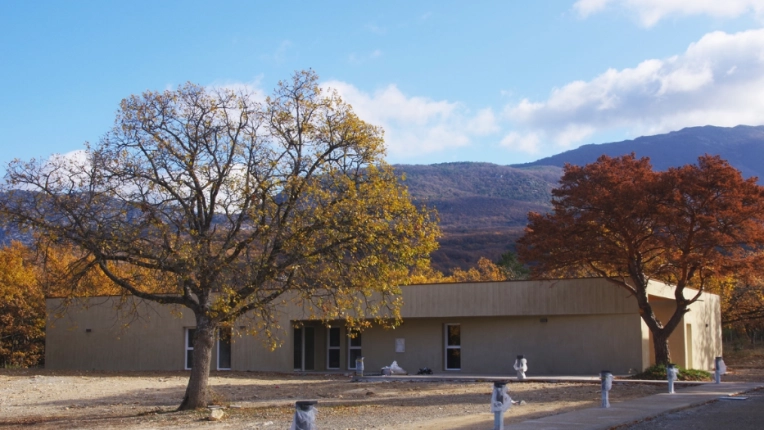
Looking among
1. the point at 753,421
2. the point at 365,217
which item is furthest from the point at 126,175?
the point at 753,421

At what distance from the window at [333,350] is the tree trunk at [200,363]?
18.6 meters

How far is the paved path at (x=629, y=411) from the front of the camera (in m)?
13.7

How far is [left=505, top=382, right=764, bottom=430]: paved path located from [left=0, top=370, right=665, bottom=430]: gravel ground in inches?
30.2

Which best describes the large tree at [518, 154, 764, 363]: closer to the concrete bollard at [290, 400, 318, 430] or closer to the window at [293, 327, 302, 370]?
the window at [293, 327, 302, 370]

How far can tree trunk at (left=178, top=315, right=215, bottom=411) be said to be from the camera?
1733 centimetres

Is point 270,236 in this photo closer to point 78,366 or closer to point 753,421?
point 753,421

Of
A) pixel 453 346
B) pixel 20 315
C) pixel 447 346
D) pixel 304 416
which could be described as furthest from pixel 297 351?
pixel 304 416

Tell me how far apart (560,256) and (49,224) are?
1741cm

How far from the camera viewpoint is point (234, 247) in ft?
54.6

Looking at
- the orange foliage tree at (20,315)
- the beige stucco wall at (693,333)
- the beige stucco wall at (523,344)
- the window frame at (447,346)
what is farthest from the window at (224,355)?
the beige stucco wall at (693,333)

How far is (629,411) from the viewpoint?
16.0 m

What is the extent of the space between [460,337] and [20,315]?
24.8 m

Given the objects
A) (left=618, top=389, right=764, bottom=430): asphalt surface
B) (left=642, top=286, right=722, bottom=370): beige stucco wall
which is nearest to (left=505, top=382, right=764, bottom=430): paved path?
(left=618, top=389, right=764, bottom=430): asphalt surface

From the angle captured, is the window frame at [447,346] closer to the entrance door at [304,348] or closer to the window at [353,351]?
the window at [353,351]
